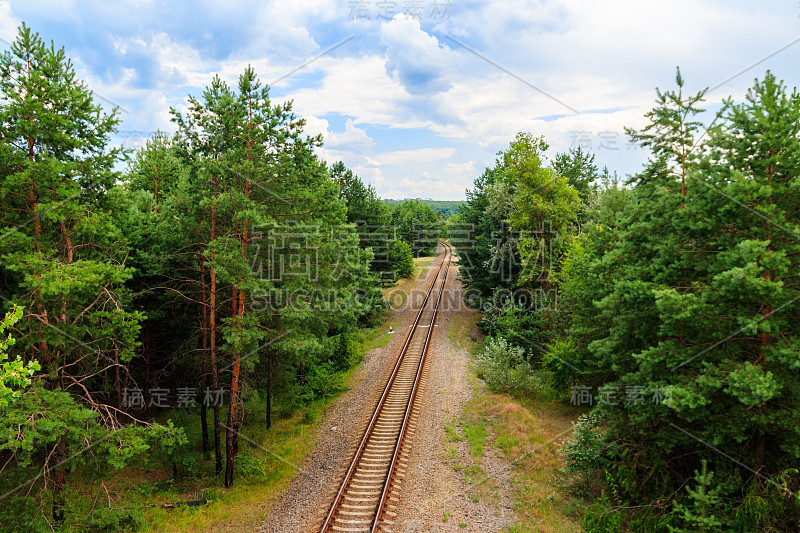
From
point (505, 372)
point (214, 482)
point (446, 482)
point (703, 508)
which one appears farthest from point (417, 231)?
point (703, 508)

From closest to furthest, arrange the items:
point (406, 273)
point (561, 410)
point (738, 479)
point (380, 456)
Result: point (738, 479) → point (380, 456) → point (561, 410) → point (406, 273)

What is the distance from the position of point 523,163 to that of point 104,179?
20.4 meters

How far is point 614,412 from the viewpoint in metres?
11.9

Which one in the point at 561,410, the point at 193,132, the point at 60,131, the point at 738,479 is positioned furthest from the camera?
the point at 561,410

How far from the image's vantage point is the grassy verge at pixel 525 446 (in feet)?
37.6

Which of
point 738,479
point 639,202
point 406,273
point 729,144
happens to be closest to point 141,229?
point 639,202

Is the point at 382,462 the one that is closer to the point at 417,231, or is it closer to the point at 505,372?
the point at 505,372

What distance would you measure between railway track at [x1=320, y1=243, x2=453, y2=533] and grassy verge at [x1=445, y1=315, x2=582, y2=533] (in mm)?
2037

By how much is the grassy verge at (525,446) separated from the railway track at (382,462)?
2037mm

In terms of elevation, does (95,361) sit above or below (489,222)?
below

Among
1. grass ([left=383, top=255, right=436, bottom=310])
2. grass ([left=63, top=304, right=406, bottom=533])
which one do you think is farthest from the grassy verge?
grass ([left=383, top=255, right=436, bottom=310])

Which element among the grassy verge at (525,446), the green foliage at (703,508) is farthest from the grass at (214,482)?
the green foliage at (703,508)

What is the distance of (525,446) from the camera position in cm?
1505

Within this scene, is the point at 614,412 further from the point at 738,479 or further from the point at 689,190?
the point at 689,190
